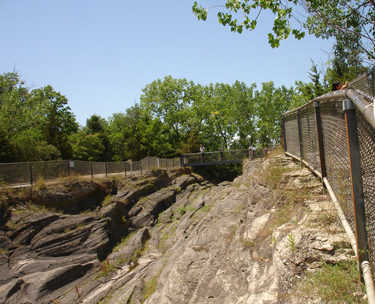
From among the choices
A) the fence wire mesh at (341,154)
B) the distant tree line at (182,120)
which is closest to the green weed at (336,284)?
the fence wire mesh at (341,154)

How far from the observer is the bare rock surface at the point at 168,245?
4578 millimetres

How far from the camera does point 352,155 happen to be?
10.6 feet

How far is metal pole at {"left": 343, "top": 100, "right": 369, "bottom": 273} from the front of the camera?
322 cm

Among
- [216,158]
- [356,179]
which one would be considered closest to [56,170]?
[356,179]

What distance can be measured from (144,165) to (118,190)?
210 inches

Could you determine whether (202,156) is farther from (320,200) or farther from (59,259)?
(320,200)

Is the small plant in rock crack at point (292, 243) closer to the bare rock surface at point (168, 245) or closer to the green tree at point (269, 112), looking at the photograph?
Answer: the bare rock surface at point (168, 245)

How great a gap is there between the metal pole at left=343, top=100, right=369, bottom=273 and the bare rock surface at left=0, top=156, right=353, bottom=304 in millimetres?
482

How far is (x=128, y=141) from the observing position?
4091 centimetres

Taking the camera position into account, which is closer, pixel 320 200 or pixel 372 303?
pixel 372 303

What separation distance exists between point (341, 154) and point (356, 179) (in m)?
1.15

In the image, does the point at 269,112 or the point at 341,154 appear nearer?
the point at 341,154

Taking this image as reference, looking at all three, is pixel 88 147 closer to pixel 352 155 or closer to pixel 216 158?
pixel 216 158

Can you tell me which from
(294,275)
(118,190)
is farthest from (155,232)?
(294,275)
